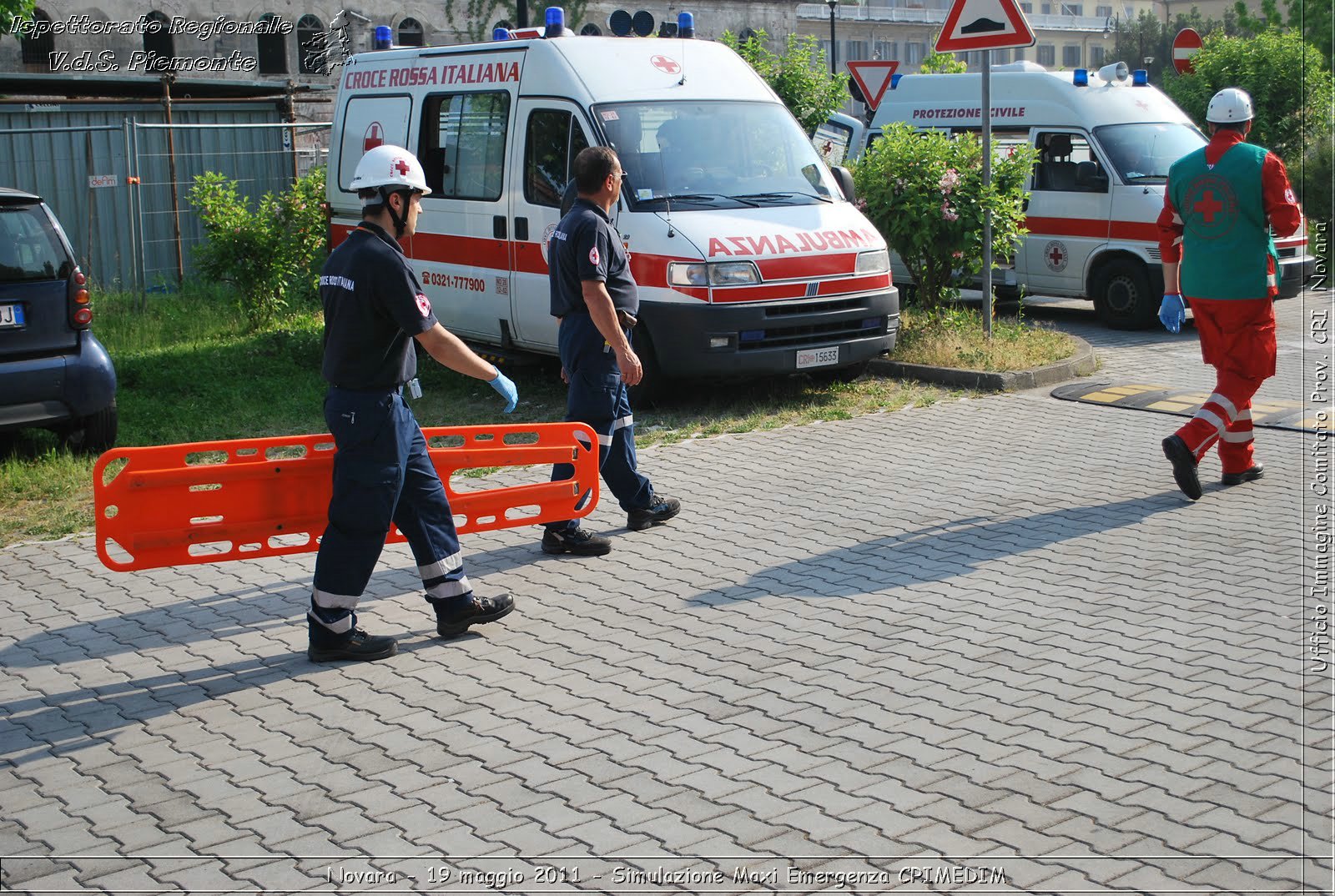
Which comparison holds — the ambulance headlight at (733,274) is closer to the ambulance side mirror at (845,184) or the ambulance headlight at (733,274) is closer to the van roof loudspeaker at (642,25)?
the ambulance side mirror at (845,184)

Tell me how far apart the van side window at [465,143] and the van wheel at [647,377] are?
1858mm

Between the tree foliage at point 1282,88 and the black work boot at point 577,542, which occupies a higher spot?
the tree foliage at point 1282,88

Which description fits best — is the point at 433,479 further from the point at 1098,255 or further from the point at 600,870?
the point at 1098,255

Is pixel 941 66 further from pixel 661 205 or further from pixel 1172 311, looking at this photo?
pixel 1172 311

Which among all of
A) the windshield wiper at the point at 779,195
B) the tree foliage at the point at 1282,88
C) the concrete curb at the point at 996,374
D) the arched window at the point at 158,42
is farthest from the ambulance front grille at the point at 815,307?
the arched window at the point at 158,42

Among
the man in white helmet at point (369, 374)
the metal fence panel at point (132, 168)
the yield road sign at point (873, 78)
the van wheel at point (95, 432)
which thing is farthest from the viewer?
the yield road sign at point (873, 78)

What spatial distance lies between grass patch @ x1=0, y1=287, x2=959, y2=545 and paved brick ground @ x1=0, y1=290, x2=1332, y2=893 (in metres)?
1.40

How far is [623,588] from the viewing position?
654 centimetres

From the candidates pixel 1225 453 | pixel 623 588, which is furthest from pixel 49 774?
pixel 1225 453

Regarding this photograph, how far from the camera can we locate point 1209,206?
763 centimetres

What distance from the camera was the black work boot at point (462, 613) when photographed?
5.85 meters

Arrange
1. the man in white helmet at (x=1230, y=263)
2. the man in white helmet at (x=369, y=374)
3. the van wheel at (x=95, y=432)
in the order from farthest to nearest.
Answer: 1. the van wheel at (x=95, y=432)
2. the man in white helmet at (x=1230, y=263)
3. the man in white helmet at (x=369, y=374)

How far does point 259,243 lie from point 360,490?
9.37m

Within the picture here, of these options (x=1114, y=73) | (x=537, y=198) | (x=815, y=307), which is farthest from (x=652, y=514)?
(x=1114, y=73)
